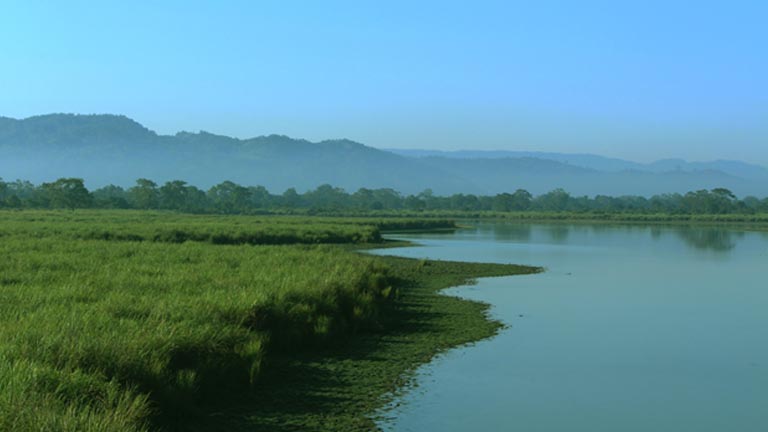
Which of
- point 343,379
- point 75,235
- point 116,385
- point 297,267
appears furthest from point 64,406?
point 75,235

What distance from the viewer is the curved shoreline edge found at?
10258 mm

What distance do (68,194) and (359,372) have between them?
4254 inches

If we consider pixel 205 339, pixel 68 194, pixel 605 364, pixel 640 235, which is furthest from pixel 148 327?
pixel 68 194

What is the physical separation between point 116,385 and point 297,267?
13130 mm

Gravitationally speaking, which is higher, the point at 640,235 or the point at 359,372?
the point at 640,235

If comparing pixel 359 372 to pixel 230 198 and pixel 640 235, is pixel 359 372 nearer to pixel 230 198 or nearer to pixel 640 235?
pixel 640 235

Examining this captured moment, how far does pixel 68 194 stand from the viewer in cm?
11231

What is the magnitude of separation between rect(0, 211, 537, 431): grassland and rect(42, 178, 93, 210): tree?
93841 millimetres

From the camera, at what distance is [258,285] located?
16.5 meters

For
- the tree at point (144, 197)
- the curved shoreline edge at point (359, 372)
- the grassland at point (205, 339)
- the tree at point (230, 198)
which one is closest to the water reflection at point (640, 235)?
the curved shoreline edge at point (359, 372)

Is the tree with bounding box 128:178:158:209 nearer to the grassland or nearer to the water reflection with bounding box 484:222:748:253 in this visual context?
the water reflection with bounding box 484:222:748:253

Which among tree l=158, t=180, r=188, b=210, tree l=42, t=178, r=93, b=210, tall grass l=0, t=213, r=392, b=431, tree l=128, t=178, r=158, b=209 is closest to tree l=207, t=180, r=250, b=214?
tree l=158, t=180, r=188, b=210

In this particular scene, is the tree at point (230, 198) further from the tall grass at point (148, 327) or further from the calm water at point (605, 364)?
the tall grass at point (148, 327)

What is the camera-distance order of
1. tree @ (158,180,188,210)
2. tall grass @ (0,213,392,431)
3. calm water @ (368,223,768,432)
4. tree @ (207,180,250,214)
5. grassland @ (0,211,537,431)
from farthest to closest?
tree @ (158,180,188,210), tree @ (207,180,250,214), calm water @ (368,223,768,432), grassland @ (0,211,537,431), tall grass @ (0,213,392,431)
